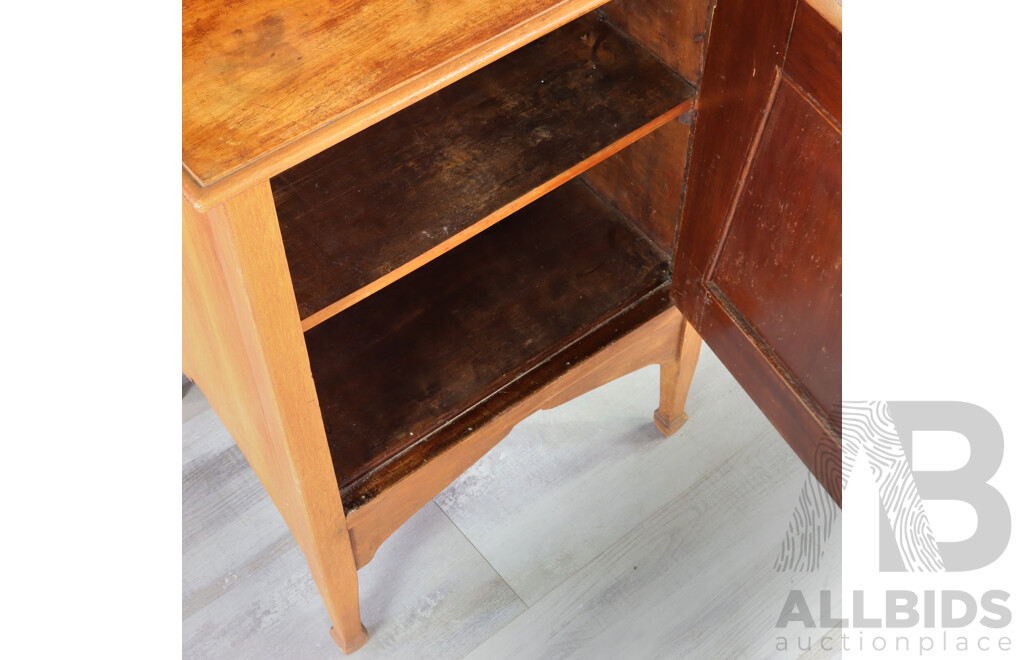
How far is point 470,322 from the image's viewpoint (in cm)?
113

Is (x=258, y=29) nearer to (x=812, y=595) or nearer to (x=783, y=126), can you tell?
(x=783, y=126)

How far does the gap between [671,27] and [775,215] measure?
0.24 m

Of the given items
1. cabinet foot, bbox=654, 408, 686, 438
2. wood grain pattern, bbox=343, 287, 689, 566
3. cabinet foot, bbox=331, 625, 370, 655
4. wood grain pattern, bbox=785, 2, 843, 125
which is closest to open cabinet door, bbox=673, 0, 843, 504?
Result: wood grain pattern, bbox=785, 2, 843, 125

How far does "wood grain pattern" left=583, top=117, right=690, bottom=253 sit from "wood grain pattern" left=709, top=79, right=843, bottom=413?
0.15 metres

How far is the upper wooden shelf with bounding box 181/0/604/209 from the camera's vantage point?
0.64m

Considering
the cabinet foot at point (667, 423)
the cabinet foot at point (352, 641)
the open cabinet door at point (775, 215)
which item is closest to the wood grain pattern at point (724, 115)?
the open cabinet door at point (775, 215)

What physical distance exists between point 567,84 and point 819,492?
68cm

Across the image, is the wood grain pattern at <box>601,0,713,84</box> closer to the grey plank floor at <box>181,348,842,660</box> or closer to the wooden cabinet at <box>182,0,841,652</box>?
the wooden cabinet at <box>182,0,841,652</box>

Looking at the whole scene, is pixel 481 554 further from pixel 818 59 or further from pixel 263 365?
pixel 818 59

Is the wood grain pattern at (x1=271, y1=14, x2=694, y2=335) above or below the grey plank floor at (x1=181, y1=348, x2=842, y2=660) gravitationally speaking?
above

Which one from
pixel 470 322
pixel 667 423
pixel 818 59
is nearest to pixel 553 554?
pixel 667 423

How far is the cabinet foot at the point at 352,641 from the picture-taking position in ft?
4.02

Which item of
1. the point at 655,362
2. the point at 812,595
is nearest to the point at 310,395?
the point at 655,362

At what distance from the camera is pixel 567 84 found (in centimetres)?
105
